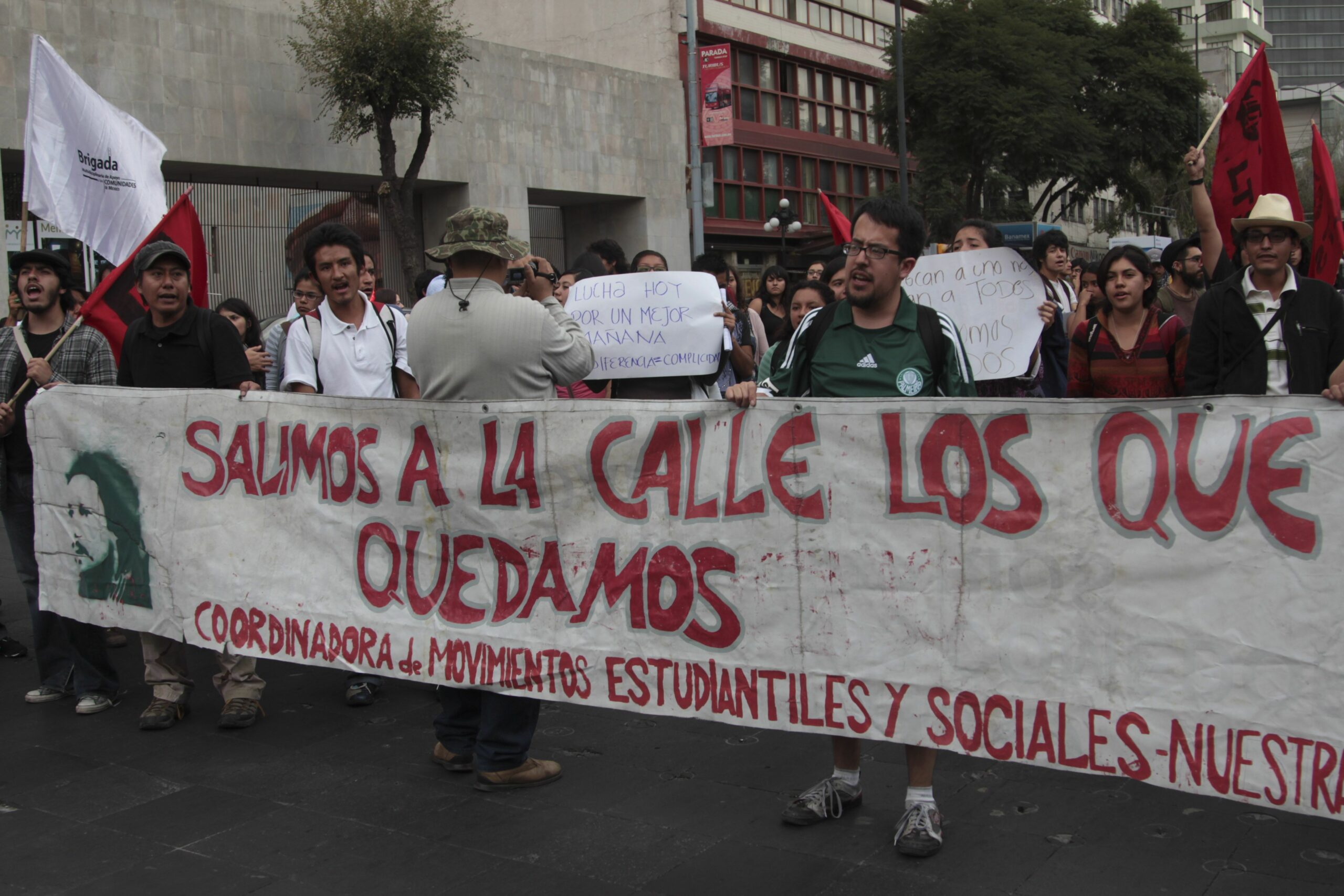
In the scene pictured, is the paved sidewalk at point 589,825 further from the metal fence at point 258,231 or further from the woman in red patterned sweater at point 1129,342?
the metal fence at point 258,231

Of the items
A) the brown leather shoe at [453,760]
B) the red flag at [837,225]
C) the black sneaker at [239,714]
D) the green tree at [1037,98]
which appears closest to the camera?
the brown leather shoe at [453,760]

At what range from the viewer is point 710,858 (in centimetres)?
366

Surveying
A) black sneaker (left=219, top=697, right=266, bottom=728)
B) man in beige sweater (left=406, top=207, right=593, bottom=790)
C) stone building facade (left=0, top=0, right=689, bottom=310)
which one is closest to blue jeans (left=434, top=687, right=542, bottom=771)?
man in beige sweater (left=406, top=207, right=593, bottom=790)

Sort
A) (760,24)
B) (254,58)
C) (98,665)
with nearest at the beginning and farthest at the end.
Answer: (98,665) < (254,58) < (760,24)

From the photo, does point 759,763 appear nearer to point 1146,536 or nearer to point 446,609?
point 446,609

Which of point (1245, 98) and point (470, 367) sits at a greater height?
point (1245, 98)

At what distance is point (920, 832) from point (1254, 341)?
220 centimetres

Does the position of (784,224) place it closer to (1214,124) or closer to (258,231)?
(258,231)

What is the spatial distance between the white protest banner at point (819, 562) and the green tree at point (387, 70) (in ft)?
55.6

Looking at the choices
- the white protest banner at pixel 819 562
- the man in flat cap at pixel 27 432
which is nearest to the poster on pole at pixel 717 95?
the man in flat cap at pixel 27 432

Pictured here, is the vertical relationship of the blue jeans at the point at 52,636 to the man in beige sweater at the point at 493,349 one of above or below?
below

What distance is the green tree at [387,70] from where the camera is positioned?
67.4ft

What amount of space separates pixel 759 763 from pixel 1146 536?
177 cm

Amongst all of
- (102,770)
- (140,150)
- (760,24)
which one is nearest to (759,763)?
(102,770)
